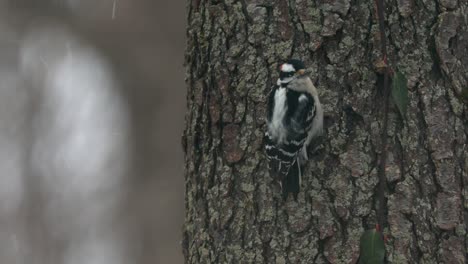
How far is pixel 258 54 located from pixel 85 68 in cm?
554

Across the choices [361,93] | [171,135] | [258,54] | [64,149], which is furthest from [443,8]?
[64,149]

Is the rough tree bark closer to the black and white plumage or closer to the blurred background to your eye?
the black and white plumage

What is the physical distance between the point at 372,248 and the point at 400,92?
503 millimetres

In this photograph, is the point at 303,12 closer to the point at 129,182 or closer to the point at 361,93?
the point at 361,93

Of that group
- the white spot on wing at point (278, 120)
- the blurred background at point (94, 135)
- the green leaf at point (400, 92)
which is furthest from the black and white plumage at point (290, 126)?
the blurred background at point (94, 135)

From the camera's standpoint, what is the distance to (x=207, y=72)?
304 centimetres

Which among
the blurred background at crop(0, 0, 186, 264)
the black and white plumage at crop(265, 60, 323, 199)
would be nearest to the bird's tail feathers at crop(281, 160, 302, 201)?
the black and white plumage at crop(265, 60, 323, 199)

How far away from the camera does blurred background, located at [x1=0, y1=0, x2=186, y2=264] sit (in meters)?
7.59

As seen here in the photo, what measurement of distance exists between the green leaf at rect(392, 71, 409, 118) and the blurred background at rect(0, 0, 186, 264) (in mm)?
4744

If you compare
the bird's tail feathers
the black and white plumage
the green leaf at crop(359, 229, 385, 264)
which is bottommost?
the green leaf at crop(359, 229, 385, 264)

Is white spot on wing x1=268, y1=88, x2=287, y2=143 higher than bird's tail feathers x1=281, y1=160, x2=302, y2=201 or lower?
higher

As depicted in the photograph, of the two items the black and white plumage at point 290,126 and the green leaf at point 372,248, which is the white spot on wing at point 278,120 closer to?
the black and white plumage at point 290,126

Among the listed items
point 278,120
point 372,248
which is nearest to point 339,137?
point 278,120

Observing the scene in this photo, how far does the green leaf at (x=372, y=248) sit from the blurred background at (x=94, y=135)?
4.77m
